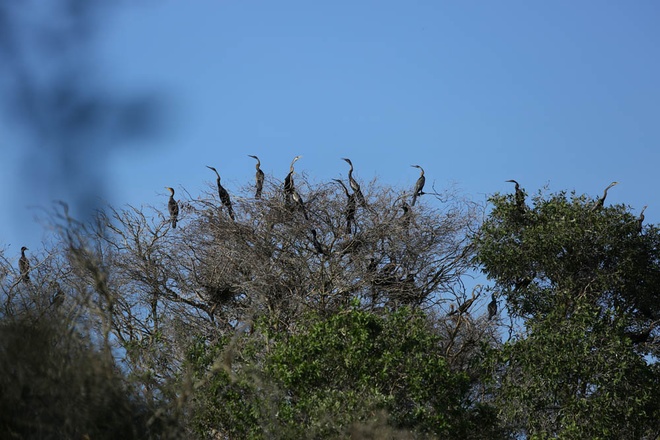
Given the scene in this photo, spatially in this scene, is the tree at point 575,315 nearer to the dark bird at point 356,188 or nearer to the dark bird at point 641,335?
the dark bird at point 641,335

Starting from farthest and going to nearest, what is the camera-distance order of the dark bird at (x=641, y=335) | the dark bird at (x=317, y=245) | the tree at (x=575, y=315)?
the dark bird at (x=317, y=245), the dark bird at (x=641, y=335), the tree at (x=575, y=315)

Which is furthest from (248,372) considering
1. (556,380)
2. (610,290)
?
(610,290)

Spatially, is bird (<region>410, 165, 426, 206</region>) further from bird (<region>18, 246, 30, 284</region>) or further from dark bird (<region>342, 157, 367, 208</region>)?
bird (<region>18, 246, 30, 284</region>)

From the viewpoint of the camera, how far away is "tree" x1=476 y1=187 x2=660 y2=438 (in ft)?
62.0

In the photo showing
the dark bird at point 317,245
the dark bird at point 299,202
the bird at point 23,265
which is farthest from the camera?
the bird at point 23,265

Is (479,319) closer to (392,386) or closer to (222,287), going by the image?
(222,287)

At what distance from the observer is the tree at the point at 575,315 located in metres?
18.9

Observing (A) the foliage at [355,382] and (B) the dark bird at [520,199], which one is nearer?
(A) the foliage at [355,382]

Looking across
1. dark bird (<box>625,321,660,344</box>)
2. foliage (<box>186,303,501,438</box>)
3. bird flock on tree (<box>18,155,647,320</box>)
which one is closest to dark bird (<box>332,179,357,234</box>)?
bird flock on tree (<box>18,155,647,320</box>)

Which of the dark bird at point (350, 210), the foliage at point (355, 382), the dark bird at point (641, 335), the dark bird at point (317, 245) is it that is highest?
the dark bird at point (350, 210)

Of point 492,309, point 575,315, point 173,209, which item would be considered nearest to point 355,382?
point 575,315

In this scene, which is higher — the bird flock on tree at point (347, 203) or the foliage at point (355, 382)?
the bird flock on tree at point (347, 203)

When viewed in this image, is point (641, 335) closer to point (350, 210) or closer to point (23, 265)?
point (350, 210)

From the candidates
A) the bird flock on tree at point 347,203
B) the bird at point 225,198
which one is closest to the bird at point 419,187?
the bird flock on tree at point 347,203
